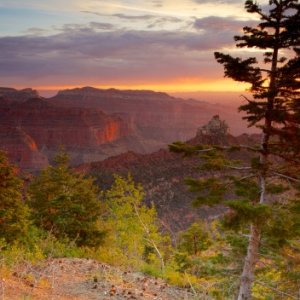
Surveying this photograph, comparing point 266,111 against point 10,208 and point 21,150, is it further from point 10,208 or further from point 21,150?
point 21,150

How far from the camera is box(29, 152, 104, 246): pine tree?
77.0ft

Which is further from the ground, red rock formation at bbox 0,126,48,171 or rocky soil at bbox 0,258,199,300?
rocky soil at bbox 0,258,199,300

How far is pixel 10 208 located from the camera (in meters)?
21.1

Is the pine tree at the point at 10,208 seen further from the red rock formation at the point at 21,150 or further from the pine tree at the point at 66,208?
the red rock formation at the point at 21,150

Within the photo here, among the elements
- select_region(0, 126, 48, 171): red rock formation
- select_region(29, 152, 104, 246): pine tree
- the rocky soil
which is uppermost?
the rocky soil

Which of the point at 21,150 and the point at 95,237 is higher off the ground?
the point at 95,237

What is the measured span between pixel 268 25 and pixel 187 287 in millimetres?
7197

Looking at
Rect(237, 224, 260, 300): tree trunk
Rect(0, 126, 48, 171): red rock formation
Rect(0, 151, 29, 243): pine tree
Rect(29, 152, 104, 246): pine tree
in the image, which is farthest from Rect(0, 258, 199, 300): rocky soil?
Rect(0, 126, 48, 171): red rock formation

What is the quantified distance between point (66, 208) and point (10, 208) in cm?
333

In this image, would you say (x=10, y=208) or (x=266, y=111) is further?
(x=10, y=208)

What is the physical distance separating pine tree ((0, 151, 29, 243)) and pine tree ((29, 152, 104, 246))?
1.56 metres

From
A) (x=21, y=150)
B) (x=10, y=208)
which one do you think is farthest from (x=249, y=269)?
(x=21, y=150)

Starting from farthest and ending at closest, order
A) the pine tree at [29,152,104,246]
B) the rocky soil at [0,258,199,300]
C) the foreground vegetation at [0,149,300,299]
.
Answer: the pine tree at [29,152,104,246] < the foreground vegetation at [0,149,300,299] < the rocky soil at [0,258,199,300]

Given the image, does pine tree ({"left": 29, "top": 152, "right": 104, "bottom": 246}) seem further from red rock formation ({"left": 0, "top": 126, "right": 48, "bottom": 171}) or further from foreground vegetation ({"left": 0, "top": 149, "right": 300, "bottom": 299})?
red rock formation ({"left": 0, "top": 126, "right": 48, "bottom": 171})
